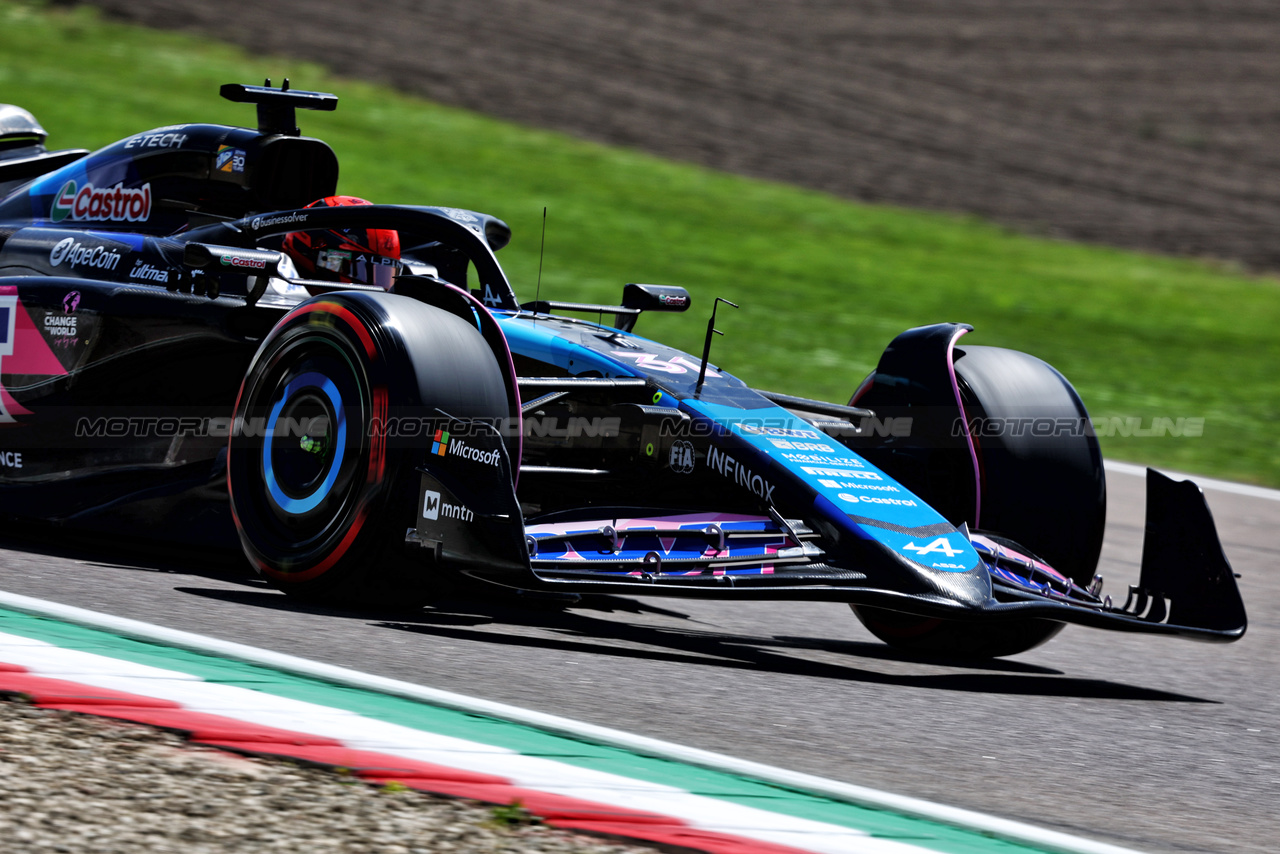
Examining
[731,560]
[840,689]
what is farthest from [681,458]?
[840,689]

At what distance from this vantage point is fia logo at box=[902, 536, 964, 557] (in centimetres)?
506

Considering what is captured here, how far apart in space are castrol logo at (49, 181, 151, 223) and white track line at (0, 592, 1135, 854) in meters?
2.51

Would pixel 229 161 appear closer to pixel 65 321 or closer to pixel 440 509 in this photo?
pixel 65 321

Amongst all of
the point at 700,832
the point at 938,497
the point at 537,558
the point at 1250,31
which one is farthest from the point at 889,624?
the point at 1250,31

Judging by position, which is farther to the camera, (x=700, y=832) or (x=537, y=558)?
(x=537, y=558)

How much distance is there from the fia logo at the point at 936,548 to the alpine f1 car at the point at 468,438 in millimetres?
15

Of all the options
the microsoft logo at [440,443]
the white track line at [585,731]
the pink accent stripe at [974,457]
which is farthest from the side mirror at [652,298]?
the white track line at [585,731]

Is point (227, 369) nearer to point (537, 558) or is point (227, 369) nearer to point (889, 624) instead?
point (537, 558)

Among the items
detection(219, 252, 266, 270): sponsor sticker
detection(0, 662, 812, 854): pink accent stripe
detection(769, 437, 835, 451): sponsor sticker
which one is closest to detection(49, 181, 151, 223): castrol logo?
detection(219, 252, 266, 270): sponsor sticker

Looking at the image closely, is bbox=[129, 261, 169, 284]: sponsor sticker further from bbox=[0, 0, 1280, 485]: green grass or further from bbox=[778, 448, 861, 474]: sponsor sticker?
bbox=[0, 0, 1280, 485]: green grass

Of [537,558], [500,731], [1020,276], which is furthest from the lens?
[1020,276]

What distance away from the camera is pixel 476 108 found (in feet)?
78.5

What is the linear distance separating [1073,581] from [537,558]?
199cm

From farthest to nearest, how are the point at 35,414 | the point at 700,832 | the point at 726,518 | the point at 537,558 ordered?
the point at 35,414 → the point at 726,518 → the point at 537,558 → the point at 700,832
